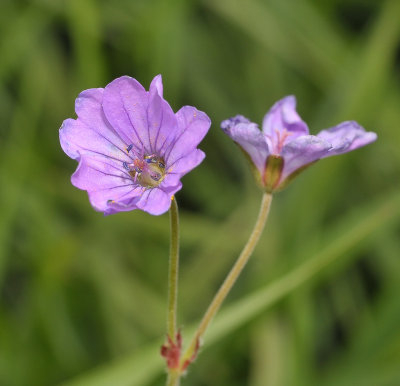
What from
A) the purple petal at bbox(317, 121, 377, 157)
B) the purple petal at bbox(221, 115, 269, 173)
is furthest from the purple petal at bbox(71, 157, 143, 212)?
the purple petal at bbox(317, 121, 377, 157)

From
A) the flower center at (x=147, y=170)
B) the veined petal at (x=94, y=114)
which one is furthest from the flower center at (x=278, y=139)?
the veined petal at (x=94, y=114)

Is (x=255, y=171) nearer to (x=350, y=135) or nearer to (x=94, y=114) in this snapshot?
(x=350, y=135)

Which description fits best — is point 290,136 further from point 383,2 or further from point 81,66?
point 383,2

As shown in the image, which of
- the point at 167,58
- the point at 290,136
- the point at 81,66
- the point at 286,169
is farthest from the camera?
the point at 167,58

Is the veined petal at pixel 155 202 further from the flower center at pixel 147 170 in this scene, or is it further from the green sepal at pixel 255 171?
the green sepal at pixel 255 171

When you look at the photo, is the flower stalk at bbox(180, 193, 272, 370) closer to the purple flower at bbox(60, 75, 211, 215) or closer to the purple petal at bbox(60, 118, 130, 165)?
the purple flower at bbox(60, 75, 211, 215)

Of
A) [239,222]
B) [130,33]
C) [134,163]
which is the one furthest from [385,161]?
[134,163]

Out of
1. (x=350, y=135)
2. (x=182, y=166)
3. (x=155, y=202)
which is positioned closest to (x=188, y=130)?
(x=182, y=166)
